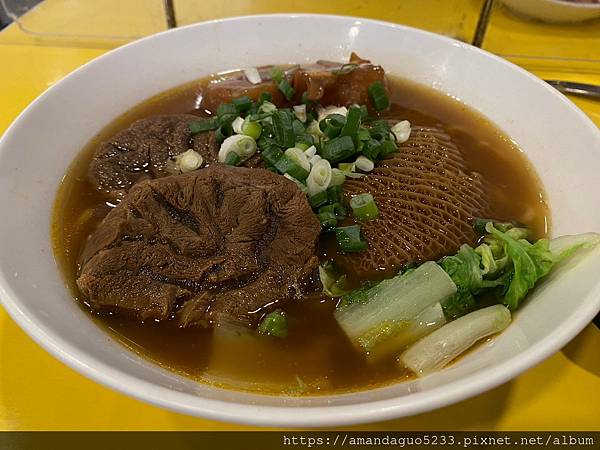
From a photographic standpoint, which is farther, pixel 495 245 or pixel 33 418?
pixel 495 245

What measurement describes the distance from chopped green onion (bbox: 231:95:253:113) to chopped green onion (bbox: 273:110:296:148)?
0.76 feet

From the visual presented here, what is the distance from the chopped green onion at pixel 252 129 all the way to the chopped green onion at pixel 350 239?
2.06 feet

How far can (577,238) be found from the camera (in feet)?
5.32

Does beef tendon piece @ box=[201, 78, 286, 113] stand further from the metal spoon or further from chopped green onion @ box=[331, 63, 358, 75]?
the metal spoon

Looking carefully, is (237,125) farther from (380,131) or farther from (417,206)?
(417,206)

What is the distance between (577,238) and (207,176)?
1294mm

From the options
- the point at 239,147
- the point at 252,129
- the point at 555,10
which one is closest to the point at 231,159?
the point at 239,147

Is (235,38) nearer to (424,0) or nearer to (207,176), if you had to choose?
(207,176)

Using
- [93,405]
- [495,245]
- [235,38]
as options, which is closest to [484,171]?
[495,245]

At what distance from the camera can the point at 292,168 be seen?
2.04m

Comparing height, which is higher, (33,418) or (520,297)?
(520,297)

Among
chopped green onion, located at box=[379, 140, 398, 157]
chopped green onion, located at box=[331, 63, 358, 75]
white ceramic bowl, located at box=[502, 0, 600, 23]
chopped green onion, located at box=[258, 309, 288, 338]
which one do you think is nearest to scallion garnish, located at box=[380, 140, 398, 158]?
chopped green onion, located at box=[379, 140, 398, 157]

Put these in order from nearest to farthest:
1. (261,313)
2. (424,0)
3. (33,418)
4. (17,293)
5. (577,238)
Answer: (17,293)
(33,418)
(577,238)
(261,313)
(424,0)

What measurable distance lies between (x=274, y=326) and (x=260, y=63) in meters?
1.78
